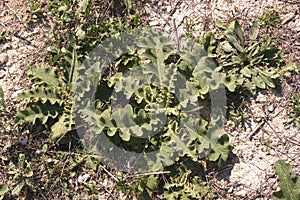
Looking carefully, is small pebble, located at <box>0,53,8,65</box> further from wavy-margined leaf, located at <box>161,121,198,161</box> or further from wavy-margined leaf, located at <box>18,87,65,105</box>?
wavy-margined leaf, located at <box>161,121,198,161</box>

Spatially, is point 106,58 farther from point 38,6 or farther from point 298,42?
point 298,42

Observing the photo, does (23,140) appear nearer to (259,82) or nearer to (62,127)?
(62,127)

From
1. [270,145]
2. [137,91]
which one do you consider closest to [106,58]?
[137,91]

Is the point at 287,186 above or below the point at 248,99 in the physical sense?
below

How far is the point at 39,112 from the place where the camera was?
13.3ft

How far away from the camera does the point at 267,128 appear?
4035 millimetres

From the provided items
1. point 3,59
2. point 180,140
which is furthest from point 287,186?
point 3,59

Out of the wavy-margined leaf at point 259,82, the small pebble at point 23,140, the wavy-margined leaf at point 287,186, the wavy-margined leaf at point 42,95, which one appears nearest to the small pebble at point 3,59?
the wavy-margined leaf at point 42,95

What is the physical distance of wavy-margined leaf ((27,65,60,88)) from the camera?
412 centimetres

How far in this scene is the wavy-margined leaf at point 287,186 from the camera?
3750 millimetres

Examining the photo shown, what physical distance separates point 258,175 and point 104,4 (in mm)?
1894

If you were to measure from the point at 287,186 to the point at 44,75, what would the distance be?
2057 mm

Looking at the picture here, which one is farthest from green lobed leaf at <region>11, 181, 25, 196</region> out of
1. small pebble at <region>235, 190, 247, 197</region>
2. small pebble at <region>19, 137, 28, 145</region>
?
small pebble at <region>235, 190, 247, 197</region>

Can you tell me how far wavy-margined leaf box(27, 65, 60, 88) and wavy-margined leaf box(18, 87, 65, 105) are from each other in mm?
61
